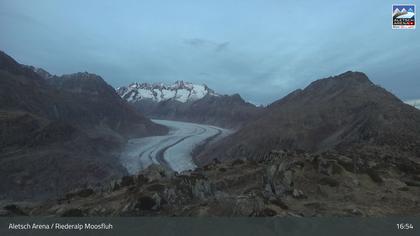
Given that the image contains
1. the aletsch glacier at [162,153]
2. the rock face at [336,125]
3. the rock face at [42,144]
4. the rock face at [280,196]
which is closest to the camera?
the rock face at [280,196]

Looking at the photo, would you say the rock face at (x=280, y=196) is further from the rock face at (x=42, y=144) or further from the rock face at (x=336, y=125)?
the rock face at (x=42, y=144)

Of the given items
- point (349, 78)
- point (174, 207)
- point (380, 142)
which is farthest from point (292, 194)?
point (349, 78)

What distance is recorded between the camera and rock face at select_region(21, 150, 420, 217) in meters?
31.7

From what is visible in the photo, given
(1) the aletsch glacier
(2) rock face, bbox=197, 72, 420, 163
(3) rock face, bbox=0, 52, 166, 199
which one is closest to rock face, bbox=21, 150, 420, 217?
(2) rock face, bbox=197, 72, 420, 163

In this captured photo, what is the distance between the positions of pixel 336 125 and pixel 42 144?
84961 millimetres

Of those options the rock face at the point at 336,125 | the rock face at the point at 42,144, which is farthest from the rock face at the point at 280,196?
the rock face at the point at 42,144

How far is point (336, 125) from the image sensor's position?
125 metres

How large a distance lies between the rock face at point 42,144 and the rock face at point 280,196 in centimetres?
5524

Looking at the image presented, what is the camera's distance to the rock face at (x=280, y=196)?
3170 cm

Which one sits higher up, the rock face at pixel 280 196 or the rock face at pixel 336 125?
the rock face at pixel 336 125

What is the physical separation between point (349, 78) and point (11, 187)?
119 m

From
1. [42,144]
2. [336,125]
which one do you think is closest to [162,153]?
[42,144]

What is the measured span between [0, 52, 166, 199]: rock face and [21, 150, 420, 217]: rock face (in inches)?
2175

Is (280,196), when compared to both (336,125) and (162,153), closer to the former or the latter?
(336,125)
